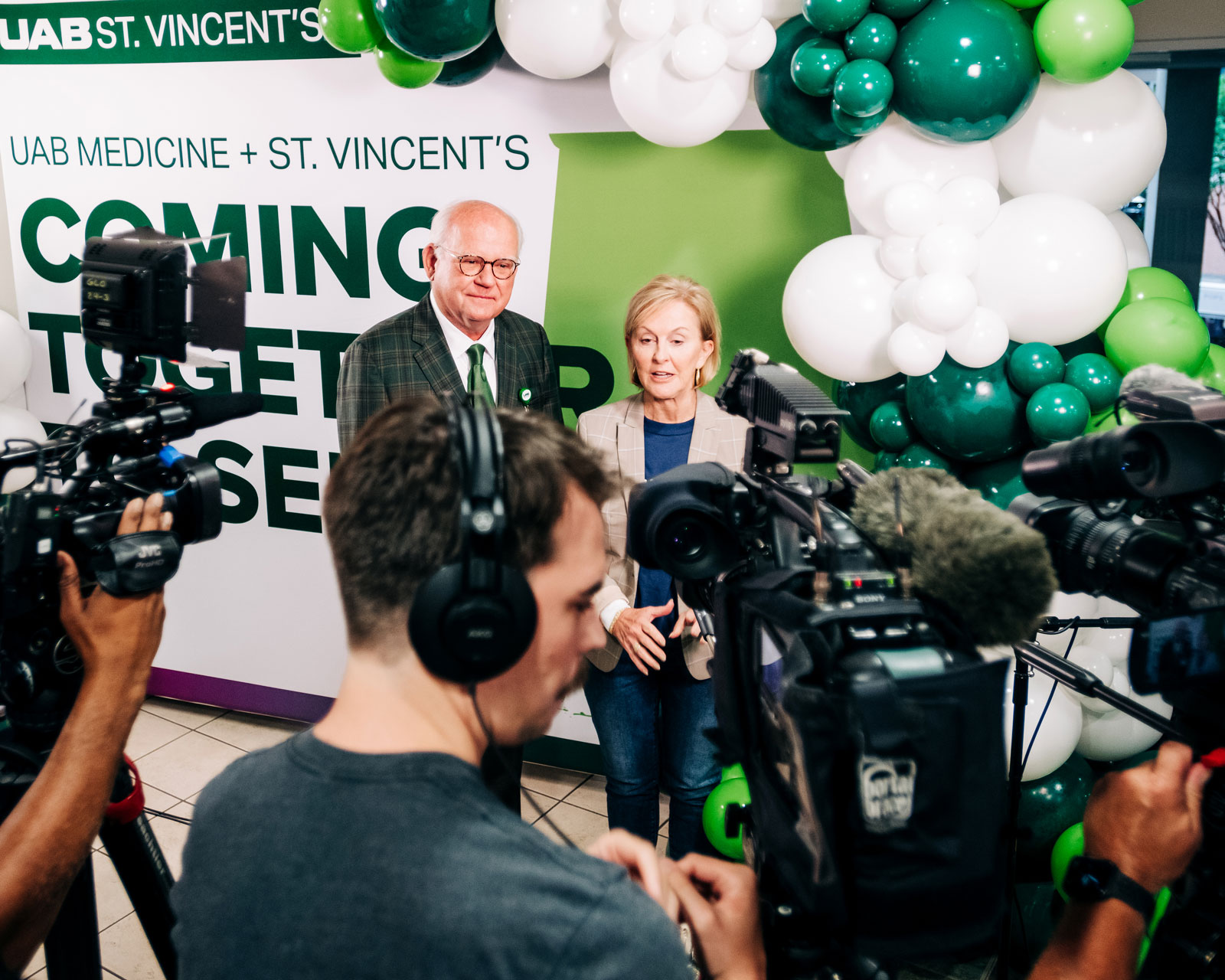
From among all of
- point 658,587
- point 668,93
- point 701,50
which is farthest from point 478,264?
point 658,587

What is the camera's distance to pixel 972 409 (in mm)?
2010

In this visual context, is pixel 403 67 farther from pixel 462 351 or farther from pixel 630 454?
pixel 630 454

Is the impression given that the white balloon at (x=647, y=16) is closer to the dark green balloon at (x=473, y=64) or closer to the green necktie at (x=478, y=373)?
the dark green balloon at (x=473, y=64)

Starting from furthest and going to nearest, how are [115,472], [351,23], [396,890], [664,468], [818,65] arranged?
[351,23]
[664,468]
[818,65]
[115,472]
[396,890]

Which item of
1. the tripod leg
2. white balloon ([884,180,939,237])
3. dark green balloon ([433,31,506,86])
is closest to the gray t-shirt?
Answer: the tripod leg

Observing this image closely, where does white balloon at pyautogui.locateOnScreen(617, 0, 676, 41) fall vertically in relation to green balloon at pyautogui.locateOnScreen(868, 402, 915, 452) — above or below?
above

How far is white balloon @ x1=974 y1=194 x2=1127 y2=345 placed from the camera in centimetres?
190

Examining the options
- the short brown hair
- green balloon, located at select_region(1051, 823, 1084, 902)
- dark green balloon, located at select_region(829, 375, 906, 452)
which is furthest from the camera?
dark green balloon, located at select_region(829, 375, 906, 452)

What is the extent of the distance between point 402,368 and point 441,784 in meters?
1.73

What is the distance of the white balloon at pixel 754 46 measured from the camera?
203 centimetres

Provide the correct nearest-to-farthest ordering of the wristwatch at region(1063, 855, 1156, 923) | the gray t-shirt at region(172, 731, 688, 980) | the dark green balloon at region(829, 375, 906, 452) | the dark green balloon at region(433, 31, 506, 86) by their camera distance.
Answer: the gray t-shirt at region(172, 731, 688, 980) → the wristwatch at region(1063, 855, 1156, 923) → the dark green balloon at region(829, 375, 906, 452) → the dark green balloon at region(433, 31, 506, 86)

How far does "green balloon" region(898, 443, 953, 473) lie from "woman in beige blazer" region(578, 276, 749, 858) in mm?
347

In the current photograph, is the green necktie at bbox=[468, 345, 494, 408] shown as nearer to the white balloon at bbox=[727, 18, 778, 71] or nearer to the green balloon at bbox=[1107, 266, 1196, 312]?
the white balloon at bbox=[727, 18, 778, 71]

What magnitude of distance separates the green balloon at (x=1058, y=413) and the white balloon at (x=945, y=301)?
8.4 inches
